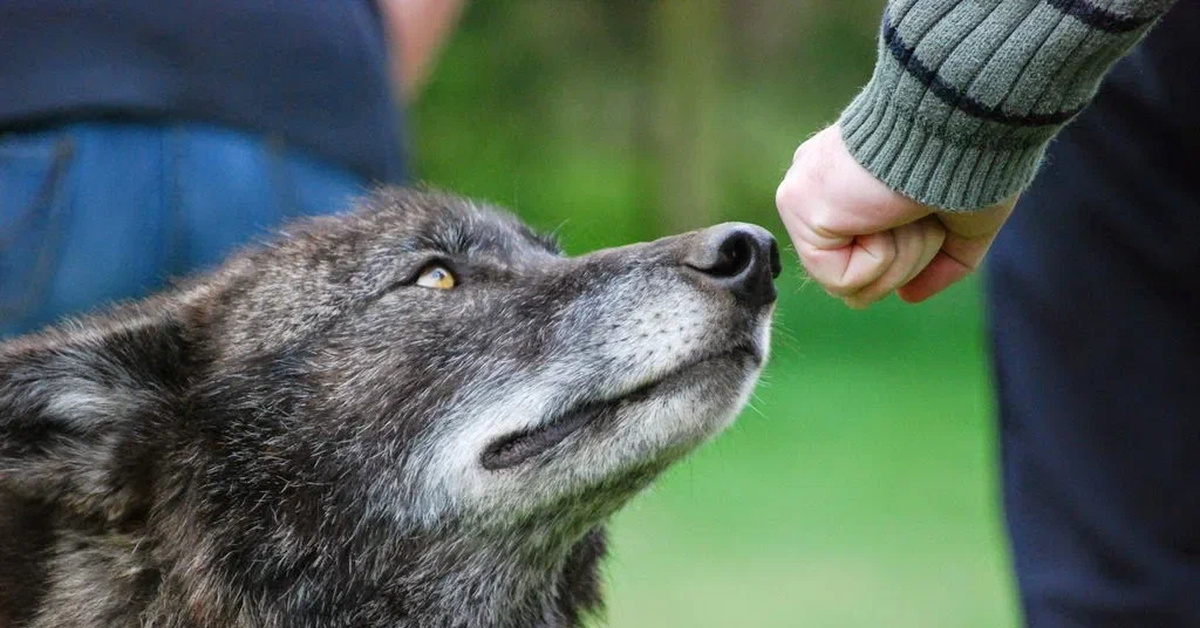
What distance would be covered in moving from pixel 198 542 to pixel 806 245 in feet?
4.55

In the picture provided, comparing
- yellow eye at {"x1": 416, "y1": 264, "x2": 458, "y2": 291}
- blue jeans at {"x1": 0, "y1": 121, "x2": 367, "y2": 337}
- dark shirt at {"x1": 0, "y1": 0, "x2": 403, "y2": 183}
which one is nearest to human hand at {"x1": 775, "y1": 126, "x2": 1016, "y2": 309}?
yellow eye at {"x1": 416, "y1": 264, "x2": 458, "y2": 291}

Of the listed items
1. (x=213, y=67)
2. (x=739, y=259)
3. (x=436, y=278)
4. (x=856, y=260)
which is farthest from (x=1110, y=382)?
(x=213, y=67)

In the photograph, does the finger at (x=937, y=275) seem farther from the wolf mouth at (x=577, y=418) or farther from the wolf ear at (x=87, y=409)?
the wolf ear at (x=87, y=409)

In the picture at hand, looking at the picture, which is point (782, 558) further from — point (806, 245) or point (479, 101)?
point (479, 101)

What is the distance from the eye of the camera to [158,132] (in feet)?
14.8

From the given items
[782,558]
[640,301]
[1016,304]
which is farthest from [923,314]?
[640,301]

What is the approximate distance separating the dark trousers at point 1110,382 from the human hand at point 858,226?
1.39 meters

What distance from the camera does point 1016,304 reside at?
183 inches

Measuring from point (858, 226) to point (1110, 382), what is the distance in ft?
6.02

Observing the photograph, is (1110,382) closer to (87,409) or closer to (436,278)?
(436,278)

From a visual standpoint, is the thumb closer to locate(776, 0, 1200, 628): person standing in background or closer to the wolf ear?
locate(776, 0, 1200, 628): person standing in background

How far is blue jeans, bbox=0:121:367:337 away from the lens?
4352 mm

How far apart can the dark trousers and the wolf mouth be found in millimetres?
1445

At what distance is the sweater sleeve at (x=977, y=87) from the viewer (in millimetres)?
2674
